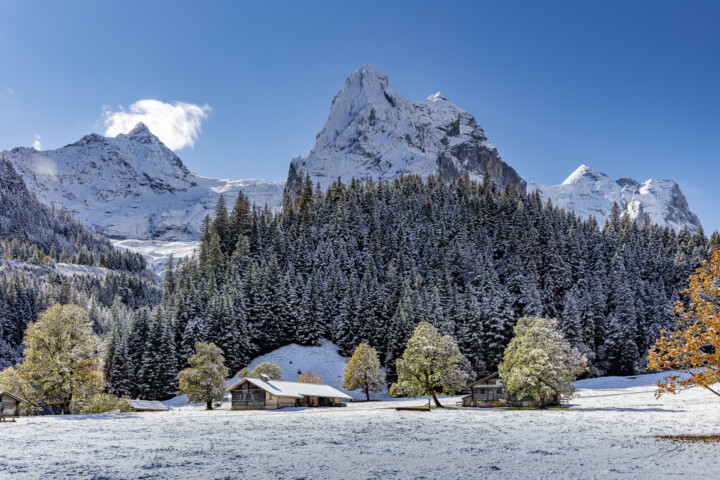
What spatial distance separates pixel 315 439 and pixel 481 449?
9536mm

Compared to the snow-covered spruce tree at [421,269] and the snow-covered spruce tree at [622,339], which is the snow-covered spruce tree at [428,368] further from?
the snow-covered spruce tree at [622,339]

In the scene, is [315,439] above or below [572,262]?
below

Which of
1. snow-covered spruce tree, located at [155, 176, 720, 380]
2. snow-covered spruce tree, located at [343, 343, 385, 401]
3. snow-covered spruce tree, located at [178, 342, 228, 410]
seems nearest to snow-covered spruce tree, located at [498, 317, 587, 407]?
snow-covered spruce tree, located at [343, 343, 385, 401]

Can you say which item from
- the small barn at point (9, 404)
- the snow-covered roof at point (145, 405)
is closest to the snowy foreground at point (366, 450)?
the small barn at point (9, 404)

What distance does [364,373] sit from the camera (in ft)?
263

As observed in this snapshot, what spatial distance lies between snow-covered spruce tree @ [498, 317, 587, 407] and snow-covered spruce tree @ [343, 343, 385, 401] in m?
30.9

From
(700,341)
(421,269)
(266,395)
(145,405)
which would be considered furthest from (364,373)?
(700,341)

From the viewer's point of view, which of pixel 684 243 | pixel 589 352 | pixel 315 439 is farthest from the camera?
pixel 684 243

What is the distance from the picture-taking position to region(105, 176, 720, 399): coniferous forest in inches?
3469

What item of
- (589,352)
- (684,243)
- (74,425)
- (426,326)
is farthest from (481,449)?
(684,243)

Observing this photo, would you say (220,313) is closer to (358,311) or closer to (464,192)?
(358,311)

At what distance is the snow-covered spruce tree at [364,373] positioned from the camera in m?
80.0

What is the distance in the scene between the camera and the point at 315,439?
2642 cm

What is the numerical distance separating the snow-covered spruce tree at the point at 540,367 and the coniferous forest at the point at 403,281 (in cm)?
3343
